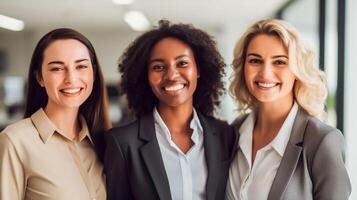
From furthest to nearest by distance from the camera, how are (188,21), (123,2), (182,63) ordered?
(188,21), (123,2), (182,63)

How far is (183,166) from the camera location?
1861 mm

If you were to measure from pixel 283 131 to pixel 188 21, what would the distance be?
273 inches

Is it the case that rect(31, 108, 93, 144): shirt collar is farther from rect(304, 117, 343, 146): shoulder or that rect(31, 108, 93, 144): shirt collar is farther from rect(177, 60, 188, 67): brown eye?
rect(304, 117, 343, 146): shoulder

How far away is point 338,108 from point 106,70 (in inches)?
323

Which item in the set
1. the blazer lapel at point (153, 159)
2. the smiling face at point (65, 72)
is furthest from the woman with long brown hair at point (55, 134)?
the blazer lapel at point (153, 159)

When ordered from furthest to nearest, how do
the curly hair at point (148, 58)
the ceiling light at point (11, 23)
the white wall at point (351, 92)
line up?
the ceiling light at point (11, 23) → the white wall at point (351, 92) → the curly hair at point (148, 58)

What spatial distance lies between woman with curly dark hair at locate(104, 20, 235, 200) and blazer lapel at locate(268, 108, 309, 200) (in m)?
0.25

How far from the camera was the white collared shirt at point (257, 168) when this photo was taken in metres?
1.82

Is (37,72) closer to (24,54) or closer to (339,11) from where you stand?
(339,11)

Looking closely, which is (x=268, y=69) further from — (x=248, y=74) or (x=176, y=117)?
(x=176, y=117)

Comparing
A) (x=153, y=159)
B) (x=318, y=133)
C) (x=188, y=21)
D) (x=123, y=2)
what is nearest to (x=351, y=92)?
(x=318, y=133)

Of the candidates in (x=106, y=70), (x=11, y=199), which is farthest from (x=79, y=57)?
(x=106, y=70)

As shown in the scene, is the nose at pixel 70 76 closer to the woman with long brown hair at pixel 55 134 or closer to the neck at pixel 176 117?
the woman with long brown hair at pixel 55 134

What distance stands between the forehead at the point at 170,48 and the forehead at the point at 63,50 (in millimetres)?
331
